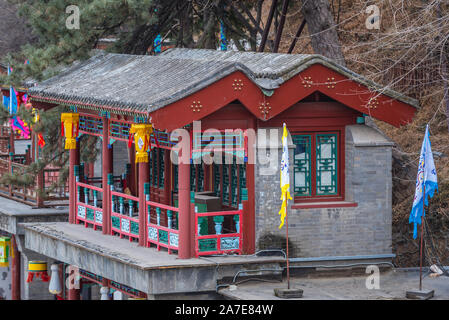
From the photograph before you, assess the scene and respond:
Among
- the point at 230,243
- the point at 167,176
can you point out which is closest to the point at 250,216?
the point at 230,243

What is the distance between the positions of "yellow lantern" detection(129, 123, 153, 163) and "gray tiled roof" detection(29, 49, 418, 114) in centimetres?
46

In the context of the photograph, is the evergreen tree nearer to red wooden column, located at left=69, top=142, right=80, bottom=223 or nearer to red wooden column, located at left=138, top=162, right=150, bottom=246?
red wooden column, located at left=69, top=142, right=80, bottom=223

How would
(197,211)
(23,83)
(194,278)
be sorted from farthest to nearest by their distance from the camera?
(23,83), (197,211), (194,278)

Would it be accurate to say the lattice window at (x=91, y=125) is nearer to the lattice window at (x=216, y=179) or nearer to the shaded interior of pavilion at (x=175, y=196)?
the shaded interior of pavilion at (x=175, y=196)

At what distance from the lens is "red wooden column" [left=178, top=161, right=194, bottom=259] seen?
17.3m

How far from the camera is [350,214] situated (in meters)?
18.2

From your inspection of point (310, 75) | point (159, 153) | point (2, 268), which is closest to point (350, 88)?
point (310, 75)

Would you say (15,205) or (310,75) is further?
(15,205)

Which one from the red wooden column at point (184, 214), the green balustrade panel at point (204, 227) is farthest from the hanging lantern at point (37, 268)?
the red wooden column at point (184, 214)

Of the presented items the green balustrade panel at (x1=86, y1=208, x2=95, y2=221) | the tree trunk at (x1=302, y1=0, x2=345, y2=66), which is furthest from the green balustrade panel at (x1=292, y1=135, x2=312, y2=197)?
the tree trunk at (x1=302, y1=0, x2=345, y2=66)

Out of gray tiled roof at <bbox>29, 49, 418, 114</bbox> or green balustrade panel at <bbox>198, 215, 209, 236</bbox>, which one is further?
green balustrade panel at <bbox>198, 215, 209, 236</bbox>

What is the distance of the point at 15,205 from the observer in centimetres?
2603

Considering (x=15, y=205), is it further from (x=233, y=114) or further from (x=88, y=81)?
(x=233, y=114)

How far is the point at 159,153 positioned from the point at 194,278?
584cm
